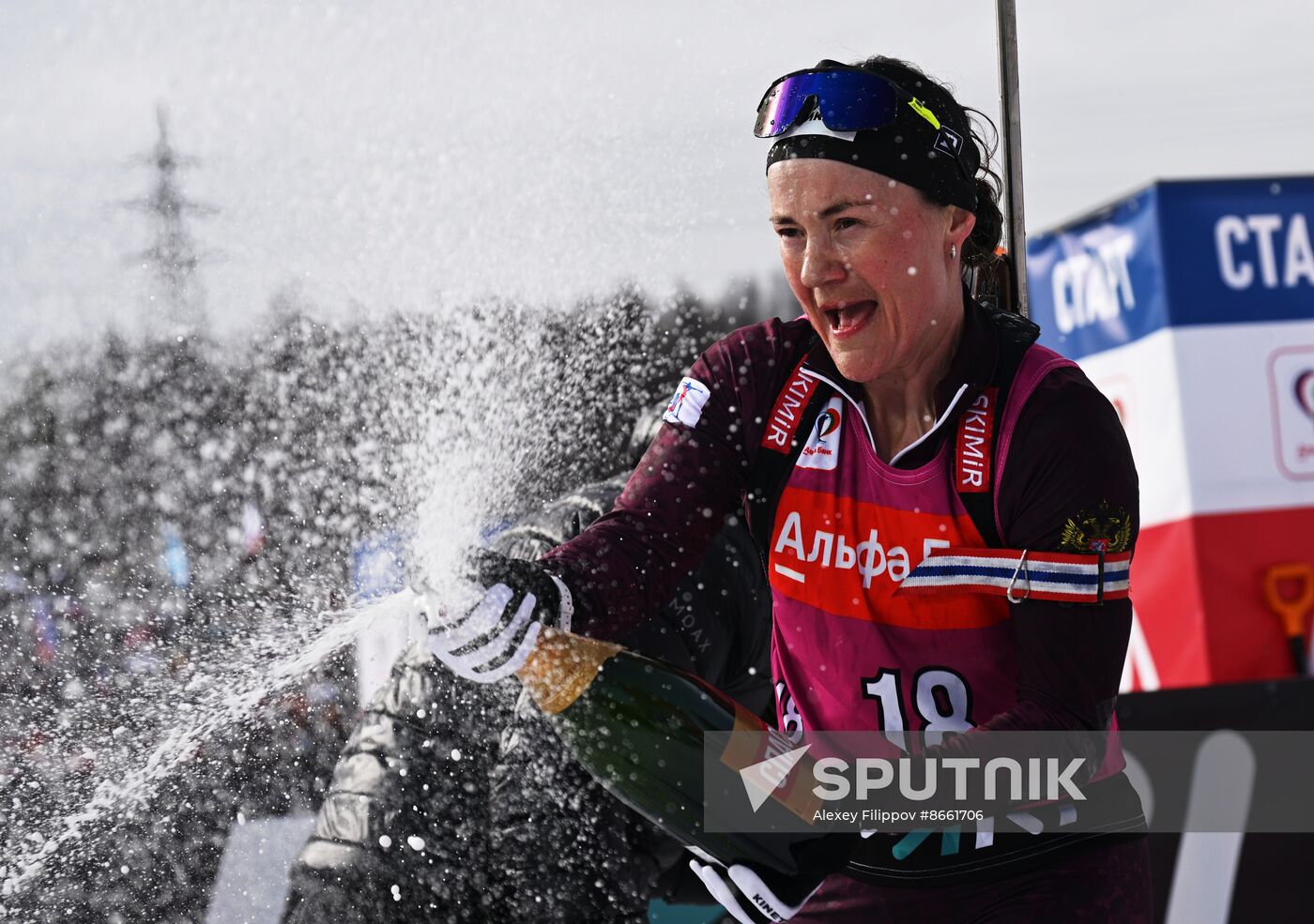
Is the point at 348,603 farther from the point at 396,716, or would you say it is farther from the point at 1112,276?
the point at 1112,276

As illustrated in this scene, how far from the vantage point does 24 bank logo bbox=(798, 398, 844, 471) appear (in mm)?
1809

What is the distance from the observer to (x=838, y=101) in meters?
1.80

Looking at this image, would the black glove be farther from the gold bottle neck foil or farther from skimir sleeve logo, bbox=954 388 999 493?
skimir sleeve logo, bbox=954 388 999 493

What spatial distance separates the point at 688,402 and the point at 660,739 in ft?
1.76

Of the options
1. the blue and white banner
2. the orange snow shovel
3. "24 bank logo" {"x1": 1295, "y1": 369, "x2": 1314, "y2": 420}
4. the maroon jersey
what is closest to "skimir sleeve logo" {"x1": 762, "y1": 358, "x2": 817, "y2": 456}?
the maroon jersey

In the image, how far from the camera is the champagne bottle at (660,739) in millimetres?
1744

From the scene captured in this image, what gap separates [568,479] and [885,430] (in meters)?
1.84

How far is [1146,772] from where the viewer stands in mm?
3551

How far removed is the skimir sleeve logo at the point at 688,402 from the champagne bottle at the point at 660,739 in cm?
38

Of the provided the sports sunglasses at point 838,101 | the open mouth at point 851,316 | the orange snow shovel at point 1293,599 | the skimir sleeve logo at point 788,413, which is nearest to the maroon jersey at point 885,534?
the skimir sleeve logo at point 788,413

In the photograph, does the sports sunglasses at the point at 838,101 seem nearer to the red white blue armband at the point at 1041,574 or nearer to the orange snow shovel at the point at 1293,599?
the red white blue armband at the point at 1041,574

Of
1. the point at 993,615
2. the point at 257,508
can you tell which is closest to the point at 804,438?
the point at 993,615

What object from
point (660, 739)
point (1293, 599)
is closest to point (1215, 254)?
point (1293, 599)

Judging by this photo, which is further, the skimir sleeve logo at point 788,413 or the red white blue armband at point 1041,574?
the skimir sleeve logo at point 788,413
